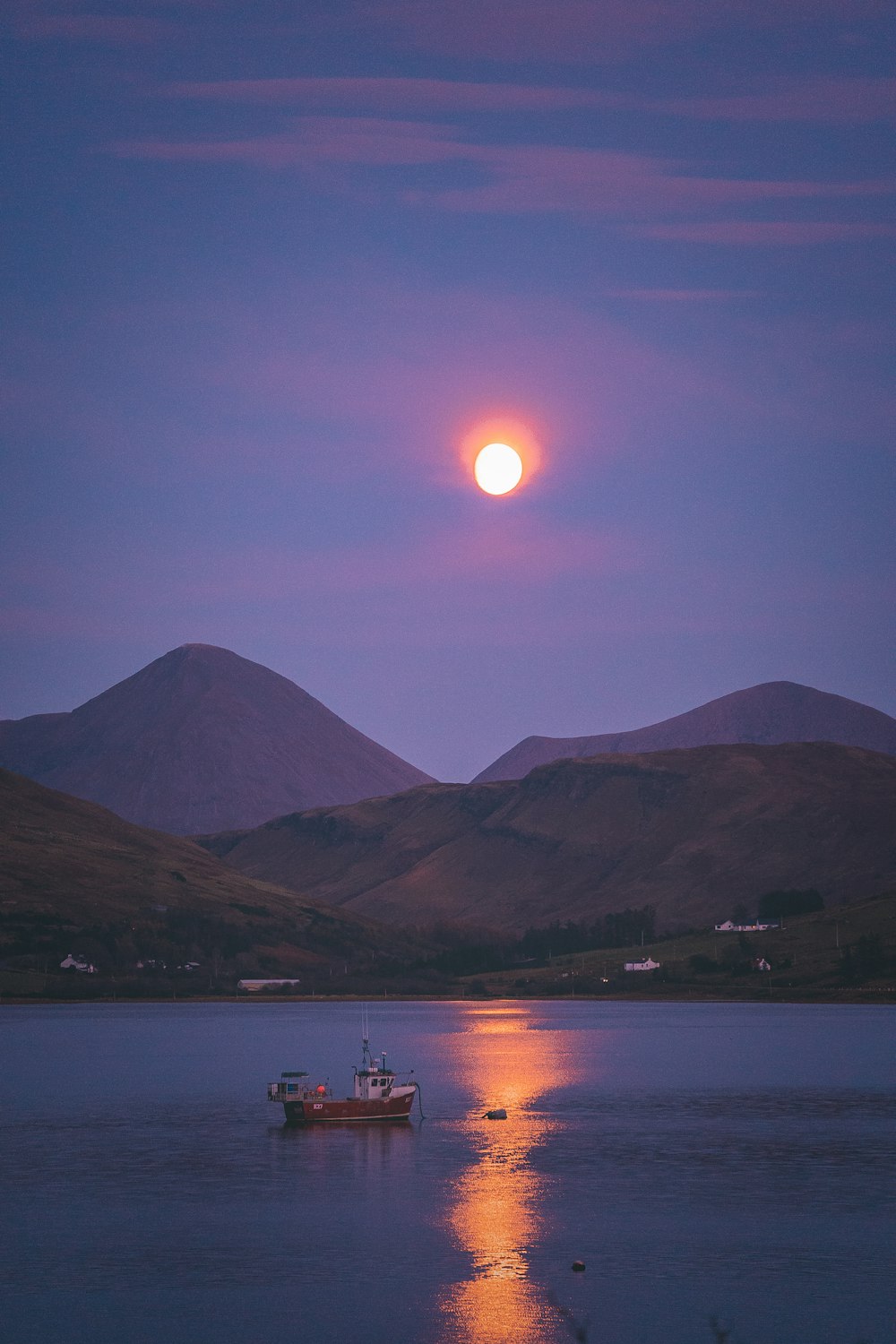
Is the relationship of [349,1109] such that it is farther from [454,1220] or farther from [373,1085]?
[454,1220]

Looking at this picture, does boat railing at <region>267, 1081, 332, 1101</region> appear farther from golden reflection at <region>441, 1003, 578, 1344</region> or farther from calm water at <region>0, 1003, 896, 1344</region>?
golden reflection at <region>441, 1003, 578, 1344</region>

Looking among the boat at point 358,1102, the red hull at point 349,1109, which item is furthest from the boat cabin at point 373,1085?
the red hull at point 349,1109

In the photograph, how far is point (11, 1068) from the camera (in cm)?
17012

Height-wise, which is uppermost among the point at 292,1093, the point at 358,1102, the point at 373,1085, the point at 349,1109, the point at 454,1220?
the point at 373,1085

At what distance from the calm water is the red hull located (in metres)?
1.37

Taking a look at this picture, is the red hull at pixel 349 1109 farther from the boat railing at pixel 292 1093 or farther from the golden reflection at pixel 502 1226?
the golden reflection at pixel 502 1226

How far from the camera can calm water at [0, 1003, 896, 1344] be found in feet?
180

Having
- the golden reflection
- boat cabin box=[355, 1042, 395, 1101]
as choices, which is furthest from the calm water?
boat cabin box=[355, 1042, 395, 1101]

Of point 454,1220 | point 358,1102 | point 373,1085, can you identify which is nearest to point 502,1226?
point 454,1220

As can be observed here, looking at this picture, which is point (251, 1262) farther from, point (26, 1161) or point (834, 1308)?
point (26, 1161)

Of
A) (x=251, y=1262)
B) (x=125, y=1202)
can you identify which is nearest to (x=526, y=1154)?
(x=125, y=1202)

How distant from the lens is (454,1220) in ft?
239

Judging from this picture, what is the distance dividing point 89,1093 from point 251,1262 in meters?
79.7

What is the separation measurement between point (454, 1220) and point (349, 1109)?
41.2 meters
